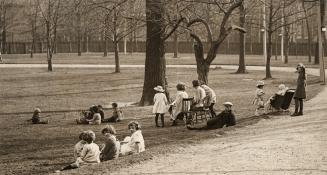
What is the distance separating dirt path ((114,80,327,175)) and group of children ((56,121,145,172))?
3.09 feet

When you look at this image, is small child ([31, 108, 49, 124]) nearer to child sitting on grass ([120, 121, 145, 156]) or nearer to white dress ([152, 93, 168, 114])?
white dress ([152, 93, 168, 114])

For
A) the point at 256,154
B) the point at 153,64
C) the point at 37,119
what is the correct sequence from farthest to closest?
the point at 153,64
the point at 37,119
the point at 256,154

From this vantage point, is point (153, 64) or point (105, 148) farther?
point (153, 64)

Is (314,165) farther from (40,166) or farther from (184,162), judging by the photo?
(40,166)

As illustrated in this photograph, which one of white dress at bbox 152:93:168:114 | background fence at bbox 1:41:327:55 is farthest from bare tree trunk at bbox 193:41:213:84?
background fence at bbox 1:41:327:55

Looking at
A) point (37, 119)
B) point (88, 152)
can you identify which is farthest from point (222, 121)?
point (37, 119)

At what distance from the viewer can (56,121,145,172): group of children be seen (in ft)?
33.7

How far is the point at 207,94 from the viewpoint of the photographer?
53.6 feet

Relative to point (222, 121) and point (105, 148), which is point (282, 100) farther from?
point (105, 148)

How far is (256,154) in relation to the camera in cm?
1067

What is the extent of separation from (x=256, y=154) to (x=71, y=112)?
10909 mm

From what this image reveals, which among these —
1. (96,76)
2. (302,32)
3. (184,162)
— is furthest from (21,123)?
(302,32)

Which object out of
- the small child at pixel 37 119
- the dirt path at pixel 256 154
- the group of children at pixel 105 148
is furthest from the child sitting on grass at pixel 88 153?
the small child at pixel 37 119

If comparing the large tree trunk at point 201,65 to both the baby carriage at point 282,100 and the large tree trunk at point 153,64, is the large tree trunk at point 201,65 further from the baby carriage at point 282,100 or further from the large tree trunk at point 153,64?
the baby carriage at point 282,100
